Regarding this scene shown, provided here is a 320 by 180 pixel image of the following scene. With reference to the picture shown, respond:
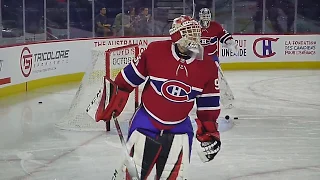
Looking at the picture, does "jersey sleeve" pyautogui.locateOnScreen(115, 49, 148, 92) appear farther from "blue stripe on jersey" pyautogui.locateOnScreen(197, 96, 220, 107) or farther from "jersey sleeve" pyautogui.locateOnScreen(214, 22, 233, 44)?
"jersey sleeve" pyautogui.locateOnScreen(214, 22, 233, 44)

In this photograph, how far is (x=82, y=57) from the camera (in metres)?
12.0

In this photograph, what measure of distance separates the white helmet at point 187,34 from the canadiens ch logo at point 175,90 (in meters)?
0.17

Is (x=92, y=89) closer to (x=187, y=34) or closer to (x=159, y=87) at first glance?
(x=159, y=87)

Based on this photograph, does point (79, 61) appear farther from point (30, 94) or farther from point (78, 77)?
point (30, 94)

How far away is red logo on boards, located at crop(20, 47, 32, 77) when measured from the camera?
9992 mm

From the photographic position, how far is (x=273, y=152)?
6.17 meters

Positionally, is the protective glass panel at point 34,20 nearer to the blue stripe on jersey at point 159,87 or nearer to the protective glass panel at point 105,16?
the protective glass panel at point 105,16

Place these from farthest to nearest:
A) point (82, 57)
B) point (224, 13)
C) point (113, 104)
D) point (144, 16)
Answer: point (224, 13)
point (144, 16)
point (82, 57)
point (113, 104)

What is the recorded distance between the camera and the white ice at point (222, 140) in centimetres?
536

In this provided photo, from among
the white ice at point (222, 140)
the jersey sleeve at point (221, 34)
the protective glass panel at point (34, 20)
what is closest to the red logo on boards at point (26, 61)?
the white ice at point (222, 140)

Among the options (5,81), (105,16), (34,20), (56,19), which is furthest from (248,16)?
(5,81)

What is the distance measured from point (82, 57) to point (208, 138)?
9115 mm

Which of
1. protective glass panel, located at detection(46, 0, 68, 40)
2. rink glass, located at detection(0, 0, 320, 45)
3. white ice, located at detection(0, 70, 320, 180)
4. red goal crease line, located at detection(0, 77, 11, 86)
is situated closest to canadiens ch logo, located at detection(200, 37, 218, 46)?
white ice, located at detection(0, 70, 320, 180)

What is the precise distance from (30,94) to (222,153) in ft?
15.3
